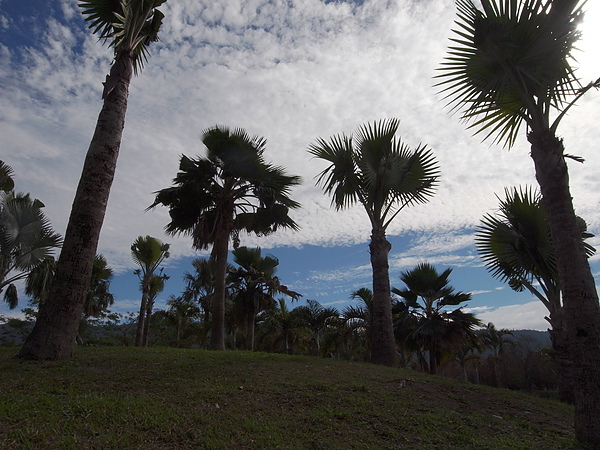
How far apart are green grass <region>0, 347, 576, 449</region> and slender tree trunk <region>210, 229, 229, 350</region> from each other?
5110 mm

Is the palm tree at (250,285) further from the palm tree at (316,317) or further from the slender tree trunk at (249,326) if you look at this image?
the palm tree at (316,317)

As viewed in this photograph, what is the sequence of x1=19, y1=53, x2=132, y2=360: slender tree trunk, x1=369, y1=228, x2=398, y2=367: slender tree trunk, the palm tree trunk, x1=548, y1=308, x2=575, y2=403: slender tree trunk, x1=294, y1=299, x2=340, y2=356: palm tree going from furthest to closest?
x1=294, y1=299, x2=340, y2=356: palm tree
x1=369, y1=228, x2=398, y2=367: slender tree trunk
x1=548, y1=308, x2=575, y2=403: slender tree trunk
x1=19, y1=53, x2=132, y2=360: slender tree trunk
the palm tree trunk

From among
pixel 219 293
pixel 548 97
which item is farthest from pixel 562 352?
pixel 219 293

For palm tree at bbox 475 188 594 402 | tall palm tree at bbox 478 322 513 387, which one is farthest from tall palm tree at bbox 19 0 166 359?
tall palm tree at bbox 478 322 513 387

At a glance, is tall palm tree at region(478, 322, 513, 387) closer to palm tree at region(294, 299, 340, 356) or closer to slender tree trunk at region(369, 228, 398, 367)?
palm tree at region(294, 299, 340, 356)

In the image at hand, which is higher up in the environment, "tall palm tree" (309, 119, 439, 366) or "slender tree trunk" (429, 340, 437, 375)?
"tall palm tree" (309, 119, 439, 366)

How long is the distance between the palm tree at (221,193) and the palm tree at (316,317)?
42.6 feet

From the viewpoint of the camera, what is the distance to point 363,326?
824 inches

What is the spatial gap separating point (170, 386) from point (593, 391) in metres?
5.62

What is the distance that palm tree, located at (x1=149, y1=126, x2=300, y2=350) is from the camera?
13891 millimetres

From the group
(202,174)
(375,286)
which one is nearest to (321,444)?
(375,286)

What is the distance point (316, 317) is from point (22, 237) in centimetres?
1782

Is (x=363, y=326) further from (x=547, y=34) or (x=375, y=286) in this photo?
(x=547, y=34)

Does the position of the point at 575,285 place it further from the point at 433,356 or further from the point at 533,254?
the point at 433,356
